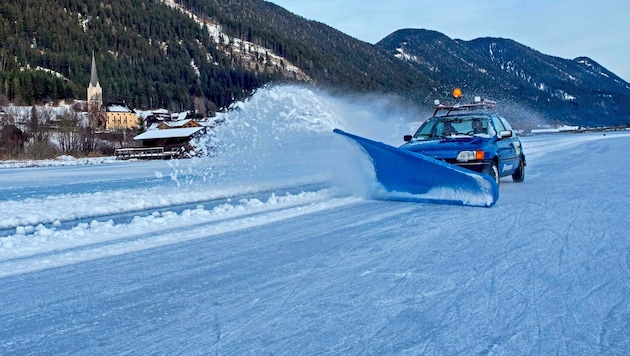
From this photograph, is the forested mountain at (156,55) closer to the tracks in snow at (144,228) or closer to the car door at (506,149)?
the tracks in snow at (144,228)

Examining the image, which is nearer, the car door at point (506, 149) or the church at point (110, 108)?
the car door at point (506, 149)

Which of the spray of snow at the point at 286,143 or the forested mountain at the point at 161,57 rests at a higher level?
the forested mountain at the point at 161,57

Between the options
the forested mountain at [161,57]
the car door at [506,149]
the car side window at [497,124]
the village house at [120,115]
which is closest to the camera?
the car door at [506,149]

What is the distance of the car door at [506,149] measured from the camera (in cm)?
966

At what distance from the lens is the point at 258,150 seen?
471 inches

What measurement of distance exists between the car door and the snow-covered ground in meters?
1.19

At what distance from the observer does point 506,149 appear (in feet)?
32.8

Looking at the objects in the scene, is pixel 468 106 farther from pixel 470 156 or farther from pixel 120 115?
pixel 120 115

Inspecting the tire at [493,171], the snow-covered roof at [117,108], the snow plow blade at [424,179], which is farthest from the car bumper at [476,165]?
the snow-covered roof at [117,108]

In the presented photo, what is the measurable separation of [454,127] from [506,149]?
1118 millimetres

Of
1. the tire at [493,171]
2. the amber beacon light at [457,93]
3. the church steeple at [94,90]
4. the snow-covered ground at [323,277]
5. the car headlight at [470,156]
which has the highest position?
the church steeple at [94,90]

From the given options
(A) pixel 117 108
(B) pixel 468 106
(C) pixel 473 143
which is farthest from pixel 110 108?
(C) pixel 473 143

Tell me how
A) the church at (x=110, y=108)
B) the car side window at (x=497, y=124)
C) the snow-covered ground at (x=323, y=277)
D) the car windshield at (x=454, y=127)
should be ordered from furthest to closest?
the church at (x=110, y=108) < the car side window at (x=497, y=124) < the car windshield at (x=454, y=127) < the snow-covered ground at (x=323, y=277)

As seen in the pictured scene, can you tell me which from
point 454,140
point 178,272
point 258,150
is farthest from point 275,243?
point 258,150
